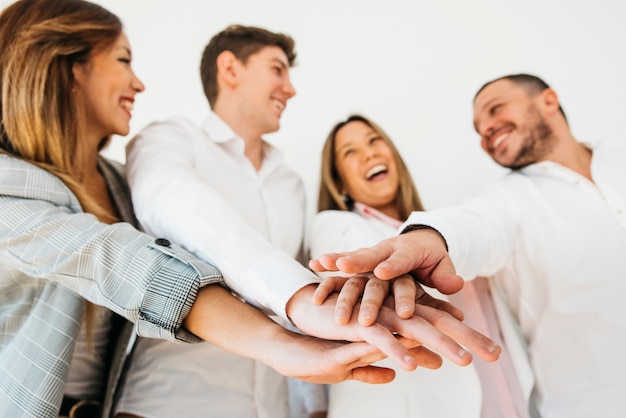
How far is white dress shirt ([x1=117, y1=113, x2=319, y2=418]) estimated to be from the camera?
0.66m

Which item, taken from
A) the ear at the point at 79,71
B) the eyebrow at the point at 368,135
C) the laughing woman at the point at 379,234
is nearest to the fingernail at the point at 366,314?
the laughing woman at the point at 379,234

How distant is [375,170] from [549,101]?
42cm

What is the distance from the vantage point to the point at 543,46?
4.18 feet

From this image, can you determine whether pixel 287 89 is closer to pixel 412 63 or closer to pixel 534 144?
pixel 412 63

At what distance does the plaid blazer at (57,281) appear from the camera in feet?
2.01

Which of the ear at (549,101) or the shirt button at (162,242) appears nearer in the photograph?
the shirt button at (162,242)

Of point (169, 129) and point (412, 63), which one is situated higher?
point (412, 63)

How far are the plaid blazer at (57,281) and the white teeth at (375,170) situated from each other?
0.65m

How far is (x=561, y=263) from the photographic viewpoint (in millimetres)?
925

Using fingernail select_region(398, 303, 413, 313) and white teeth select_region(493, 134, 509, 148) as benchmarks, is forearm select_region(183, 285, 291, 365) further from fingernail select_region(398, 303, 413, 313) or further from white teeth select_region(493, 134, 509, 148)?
white teeth select_region(493, 134, 509, 148)

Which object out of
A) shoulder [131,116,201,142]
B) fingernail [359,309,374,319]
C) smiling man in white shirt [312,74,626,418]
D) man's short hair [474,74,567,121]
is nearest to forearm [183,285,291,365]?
fingernail [359,309,374,319]

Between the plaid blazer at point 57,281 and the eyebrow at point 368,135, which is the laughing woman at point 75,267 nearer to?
the plaid blazer at point 57,281

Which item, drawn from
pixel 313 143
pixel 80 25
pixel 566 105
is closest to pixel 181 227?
pixel 80 25

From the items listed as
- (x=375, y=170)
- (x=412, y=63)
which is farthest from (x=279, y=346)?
(x=412, y=63)
